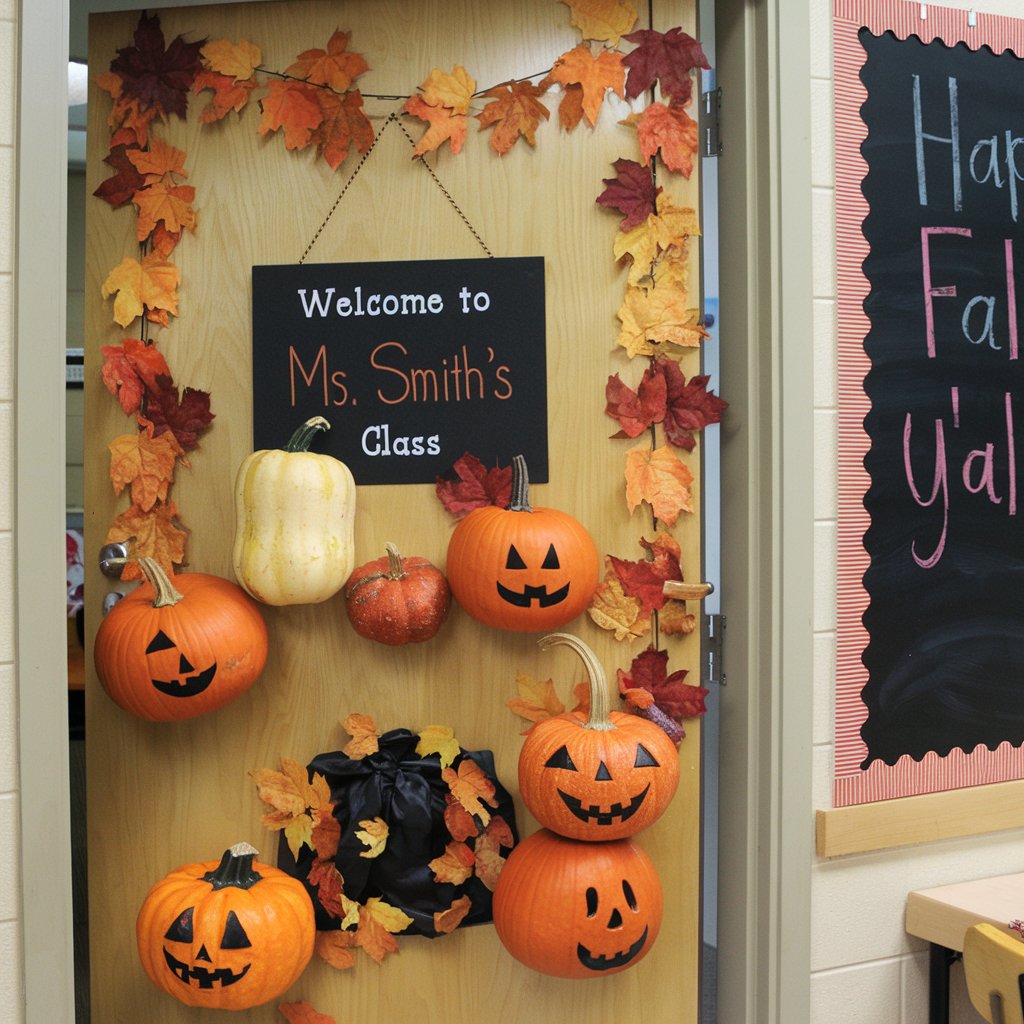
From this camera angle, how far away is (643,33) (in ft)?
5.18

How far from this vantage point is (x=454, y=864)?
5.20 ft

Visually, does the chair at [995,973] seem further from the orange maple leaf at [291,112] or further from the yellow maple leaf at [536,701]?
the orange maple leaf at [291,112]

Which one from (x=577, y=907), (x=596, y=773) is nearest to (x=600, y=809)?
(x=596, y=773)

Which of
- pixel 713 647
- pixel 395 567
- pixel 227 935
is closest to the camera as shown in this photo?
pixel 227 935

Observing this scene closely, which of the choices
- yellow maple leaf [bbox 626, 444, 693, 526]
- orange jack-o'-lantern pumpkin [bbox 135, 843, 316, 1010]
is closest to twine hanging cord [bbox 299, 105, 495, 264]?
yellow maple leaf [bbox 626, 444, 693, 526]

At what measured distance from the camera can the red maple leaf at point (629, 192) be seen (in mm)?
1584

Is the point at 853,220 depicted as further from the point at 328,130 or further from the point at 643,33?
the point at 328,130

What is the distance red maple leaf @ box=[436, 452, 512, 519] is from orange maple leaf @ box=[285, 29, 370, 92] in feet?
2.07

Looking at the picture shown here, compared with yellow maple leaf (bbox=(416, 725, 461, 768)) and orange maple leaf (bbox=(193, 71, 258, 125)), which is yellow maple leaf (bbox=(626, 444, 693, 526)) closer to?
yellow maple leaf (bbox=(416, 725, 461, 768))

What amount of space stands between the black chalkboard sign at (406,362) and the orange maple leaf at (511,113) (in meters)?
0.19

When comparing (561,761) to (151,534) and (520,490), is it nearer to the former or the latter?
(520,490)

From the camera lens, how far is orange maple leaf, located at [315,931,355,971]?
1580 millimetres

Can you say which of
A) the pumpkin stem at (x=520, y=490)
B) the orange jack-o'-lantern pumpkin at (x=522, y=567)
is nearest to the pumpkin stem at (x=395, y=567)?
the orange jack-o'-lantern pumpkin at (x=522, y=567)

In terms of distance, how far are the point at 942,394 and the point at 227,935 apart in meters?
1.34
